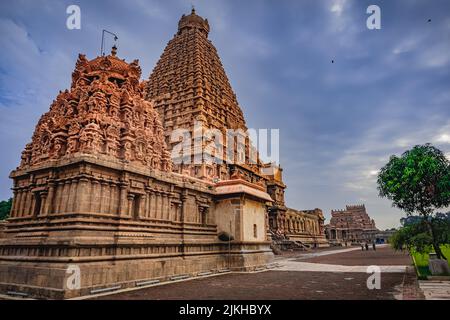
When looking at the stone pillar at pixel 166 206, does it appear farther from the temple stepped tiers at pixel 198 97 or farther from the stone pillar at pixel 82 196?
the temple stepped tiers at pixel 198 97

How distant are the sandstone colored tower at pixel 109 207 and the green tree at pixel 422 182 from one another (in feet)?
31.6

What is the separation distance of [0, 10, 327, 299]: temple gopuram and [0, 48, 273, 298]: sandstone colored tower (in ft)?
0.19

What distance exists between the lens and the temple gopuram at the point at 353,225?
3815 inches

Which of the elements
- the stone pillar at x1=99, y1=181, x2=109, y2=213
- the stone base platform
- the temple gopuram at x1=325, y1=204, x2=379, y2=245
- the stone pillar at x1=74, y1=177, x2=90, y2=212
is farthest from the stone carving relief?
the temple gopuram at x1=325, y1=204, x2=379, y2=245

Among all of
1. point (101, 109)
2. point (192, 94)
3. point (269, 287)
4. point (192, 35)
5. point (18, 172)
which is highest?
point (192, 35)

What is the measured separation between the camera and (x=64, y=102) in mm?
17891

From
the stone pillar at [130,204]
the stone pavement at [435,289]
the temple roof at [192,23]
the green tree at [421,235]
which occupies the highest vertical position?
the temple roof at [192,23]

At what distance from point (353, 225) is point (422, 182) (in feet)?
299

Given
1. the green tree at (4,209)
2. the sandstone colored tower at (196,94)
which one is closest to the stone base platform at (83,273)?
the sandstone colored tower at (196,94)

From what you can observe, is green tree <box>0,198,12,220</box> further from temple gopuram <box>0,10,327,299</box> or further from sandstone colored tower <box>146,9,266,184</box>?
temple gopuram <box>0,10,327,299</box>
